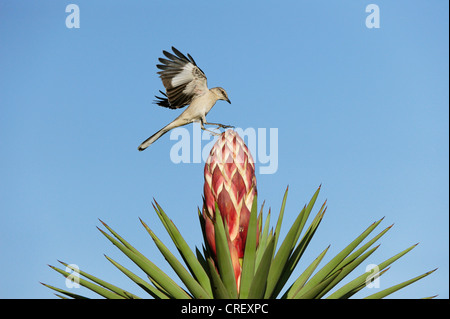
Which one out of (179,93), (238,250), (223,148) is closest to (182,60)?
(179,93)

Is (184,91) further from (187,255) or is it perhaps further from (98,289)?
(98,289)

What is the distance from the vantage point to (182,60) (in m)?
5.53

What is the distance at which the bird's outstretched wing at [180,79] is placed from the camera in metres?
5.49

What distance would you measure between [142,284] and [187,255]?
0.40 meters

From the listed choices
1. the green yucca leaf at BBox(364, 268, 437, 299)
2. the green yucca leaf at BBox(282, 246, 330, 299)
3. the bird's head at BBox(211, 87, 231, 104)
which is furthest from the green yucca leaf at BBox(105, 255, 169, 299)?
the bird's head at BBox(211, 87, 231, 104)

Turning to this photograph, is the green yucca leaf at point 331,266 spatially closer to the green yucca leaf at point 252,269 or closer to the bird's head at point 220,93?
the green yucca leaf at point 252,269

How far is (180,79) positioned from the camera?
18.4ft

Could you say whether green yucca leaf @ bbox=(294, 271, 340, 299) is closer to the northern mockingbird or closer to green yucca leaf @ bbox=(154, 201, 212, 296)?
green yucca leaf @ bbox=(154, 201, 212, 296)

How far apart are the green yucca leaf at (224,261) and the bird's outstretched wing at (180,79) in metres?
2.68

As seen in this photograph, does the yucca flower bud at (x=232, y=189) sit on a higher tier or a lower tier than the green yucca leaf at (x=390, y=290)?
higher

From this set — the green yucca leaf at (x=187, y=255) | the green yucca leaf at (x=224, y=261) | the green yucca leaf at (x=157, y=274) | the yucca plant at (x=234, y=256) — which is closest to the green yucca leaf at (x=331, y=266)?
the yucca plant at (x=234, y=256)

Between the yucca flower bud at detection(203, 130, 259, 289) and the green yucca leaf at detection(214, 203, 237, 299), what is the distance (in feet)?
0.60

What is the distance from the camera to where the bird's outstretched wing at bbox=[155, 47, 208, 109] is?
18.0ft
